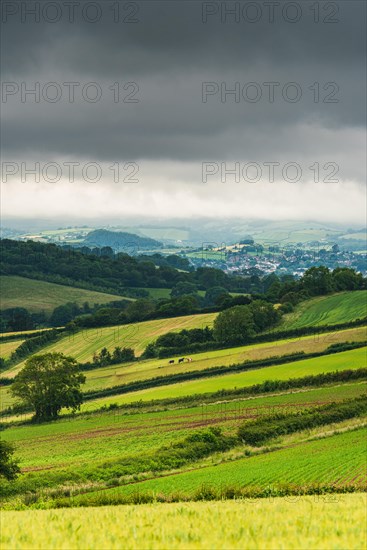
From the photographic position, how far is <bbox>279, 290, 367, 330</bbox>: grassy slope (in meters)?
132

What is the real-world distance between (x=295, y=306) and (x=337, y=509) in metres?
137

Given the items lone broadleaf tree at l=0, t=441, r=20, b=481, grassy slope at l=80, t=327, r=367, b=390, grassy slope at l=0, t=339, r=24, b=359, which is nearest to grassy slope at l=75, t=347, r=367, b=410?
grassy slope at l=80, t=327, r=367, b=390

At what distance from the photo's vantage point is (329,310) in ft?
462

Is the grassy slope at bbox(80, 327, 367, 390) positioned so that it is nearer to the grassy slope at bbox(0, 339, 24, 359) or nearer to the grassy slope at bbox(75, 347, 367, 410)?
the grassy slope at bbox(75, 347, 367, 410)

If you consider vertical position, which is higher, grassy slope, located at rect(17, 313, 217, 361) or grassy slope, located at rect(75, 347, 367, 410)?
grassy slope, located at rect(17, 313, 217, 361)

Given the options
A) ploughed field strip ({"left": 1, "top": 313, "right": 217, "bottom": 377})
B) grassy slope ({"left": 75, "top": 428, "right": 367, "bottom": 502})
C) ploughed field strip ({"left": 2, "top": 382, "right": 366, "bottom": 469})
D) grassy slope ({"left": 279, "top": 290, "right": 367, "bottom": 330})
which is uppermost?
grassy slope ({"left": 279, "top": 290, "right": 367, "bottom": 330})

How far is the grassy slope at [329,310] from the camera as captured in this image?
132375 millimetres

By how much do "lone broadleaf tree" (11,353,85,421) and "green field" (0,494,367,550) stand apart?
244ft

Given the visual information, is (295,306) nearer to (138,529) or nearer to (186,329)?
(186,329)

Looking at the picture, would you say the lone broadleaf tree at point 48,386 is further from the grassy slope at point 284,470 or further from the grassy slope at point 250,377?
the grassy slope at point 284,470

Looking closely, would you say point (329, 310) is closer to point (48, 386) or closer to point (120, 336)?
point (120, 336)

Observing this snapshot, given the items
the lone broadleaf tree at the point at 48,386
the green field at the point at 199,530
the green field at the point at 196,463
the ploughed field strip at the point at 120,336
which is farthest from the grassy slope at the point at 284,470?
the ploughed field strip at the point at 120,336

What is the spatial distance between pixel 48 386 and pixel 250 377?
27469 mm

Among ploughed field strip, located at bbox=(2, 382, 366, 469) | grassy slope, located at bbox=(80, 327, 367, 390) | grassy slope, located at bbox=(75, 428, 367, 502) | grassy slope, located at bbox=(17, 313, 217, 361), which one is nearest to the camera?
grassy slope, located at bbox=(75, 428, 367, 502)
